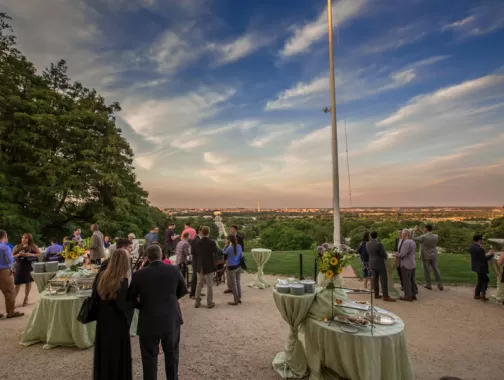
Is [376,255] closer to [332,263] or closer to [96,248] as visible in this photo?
[332,263]

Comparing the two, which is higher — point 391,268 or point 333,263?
point 333,263

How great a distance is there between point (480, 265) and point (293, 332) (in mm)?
6202

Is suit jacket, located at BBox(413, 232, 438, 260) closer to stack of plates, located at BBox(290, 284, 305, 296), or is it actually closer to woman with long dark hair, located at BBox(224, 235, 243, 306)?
woman with long dark hair, located at BBox(224, 235, 243, 306)

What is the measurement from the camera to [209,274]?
659 cm

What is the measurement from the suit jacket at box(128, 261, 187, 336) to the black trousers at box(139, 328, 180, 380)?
0.08 m

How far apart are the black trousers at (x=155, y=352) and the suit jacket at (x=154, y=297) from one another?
0.26ft

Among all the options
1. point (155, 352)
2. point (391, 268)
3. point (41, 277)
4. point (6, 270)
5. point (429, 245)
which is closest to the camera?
point (155, 352)

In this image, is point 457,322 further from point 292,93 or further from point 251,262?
point 292,93

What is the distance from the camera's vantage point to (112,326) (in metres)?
3.03

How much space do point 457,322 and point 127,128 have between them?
21.5 metres

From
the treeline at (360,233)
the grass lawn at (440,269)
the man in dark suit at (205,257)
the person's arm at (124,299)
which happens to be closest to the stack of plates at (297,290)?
the person's arm at (124,299)

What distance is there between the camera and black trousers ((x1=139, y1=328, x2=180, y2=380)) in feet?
9.64

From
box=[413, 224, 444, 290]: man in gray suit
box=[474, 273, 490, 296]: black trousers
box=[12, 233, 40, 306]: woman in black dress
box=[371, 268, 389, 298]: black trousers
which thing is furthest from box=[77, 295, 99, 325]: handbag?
box=[474, 273, 490, 296]: black trousers

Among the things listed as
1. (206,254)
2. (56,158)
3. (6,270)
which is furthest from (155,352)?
(56,158)
